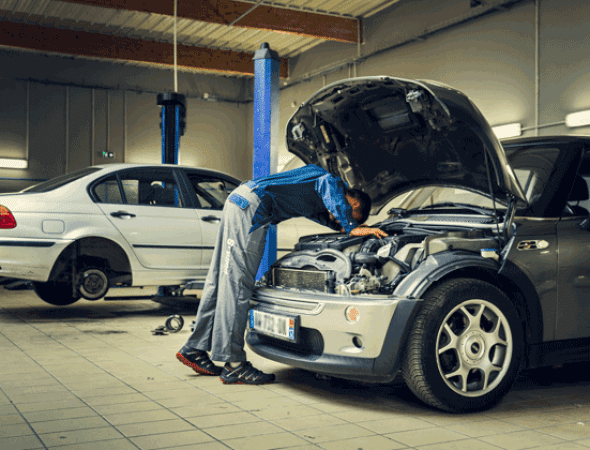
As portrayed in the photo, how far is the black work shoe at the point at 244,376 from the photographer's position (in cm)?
420

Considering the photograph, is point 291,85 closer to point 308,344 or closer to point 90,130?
point 90,130

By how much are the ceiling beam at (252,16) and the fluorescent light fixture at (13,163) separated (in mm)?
6415

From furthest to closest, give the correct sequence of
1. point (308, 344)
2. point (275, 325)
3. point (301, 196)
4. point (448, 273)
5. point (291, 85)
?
point (291, 85), point (301, 196), point (275, 325), point (308, 344), point (448, 273)

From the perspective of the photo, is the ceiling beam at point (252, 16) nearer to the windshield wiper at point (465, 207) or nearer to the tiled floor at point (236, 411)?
the tiled floor at point (236, 411)

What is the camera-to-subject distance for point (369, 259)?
3816 mm

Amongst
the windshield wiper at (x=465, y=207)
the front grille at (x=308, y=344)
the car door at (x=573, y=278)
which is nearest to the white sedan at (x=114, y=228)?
the windshield wiper at (x=465, y=207)

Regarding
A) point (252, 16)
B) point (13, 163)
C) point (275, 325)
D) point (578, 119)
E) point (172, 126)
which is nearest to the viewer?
point (275, 325)

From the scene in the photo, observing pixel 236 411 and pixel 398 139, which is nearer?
pixel 236 411

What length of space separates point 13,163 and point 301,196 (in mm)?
15752

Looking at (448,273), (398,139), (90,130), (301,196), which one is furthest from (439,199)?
(90,130)

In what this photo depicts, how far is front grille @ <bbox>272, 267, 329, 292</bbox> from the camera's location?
397 centimetres

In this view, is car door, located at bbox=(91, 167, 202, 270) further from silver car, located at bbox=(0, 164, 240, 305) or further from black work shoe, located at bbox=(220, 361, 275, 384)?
black work shoe, located at bbox=(220, 361, 275, 384)

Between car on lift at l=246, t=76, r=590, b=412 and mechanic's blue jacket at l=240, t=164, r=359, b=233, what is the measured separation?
0.22 metres

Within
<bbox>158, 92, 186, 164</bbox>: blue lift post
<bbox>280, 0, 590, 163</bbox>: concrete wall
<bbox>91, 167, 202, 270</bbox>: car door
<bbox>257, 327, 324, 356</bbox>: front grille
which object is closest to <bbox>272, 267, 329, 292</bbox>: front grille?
<bbox>257, 327, 324, 356</bbox>: front grille
